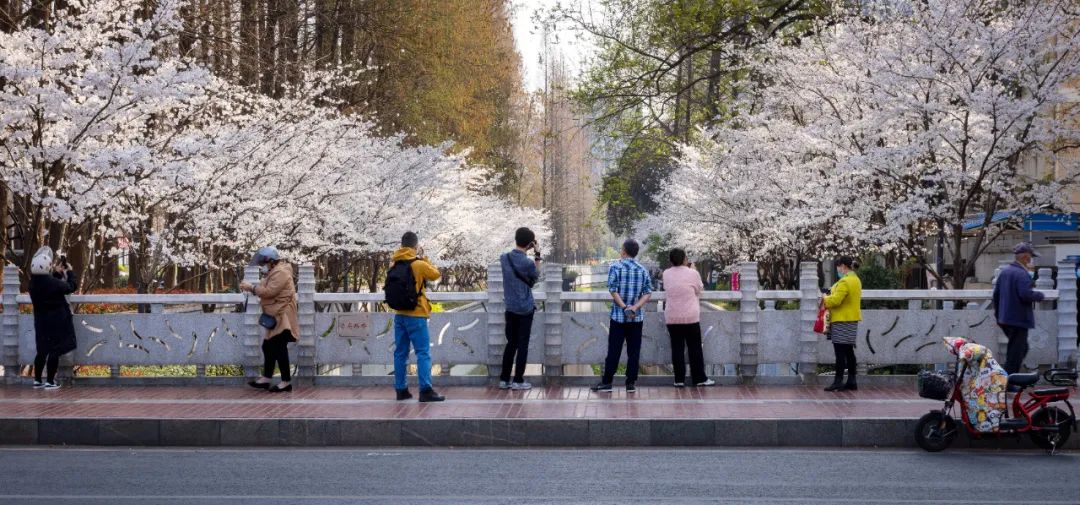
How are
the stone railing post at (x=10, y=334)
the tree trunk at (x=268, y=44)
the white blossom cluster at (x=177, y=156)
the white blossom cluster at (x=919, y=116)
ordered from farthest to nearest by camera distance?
1. the tree trunk at (x=268, y=44)
2. the white blossom cluster at (x=919, y=116)
3. the white blossom cluster at (x=177, y=156)
4. the stone railing post at (x=10, y=334)

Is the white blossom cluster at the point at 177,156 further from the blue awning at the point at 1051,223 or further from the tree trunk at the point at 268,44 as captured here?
the blue awning at the point at 1051,223

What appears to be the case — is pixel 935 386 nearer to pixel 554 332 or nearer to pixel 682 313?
pixel 682 313

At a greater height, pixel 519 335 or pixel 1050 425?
pixel 519 335

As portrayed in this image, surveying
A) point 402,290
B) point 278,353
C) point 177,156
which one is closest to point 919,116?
point 402,290

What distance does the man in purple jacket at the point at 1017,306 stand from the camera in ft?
41.5

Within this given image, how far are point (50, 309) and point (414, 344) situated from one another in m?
4.70

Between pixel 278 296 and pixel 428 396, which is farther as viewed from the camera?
pixel 278 296


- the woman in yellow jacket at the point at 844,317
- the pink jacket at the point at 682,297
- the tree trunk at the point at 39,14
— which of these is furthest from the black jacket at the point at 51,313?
the woman in yellow jacket at the point at 844,317

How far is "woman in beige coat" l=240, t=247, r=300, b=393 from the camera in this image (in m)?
13.3

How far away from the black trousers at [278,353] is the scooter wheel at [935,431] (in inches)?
275

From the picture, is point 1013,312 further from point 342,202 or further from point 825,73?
point 342,202

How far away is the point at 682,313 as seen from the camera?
44.3 ft

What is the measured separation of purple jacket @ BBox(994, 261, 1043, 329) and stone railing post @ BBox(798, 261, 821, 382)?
2.12m

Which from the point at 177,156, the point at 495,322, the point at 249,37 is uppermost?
the point at 249,37
